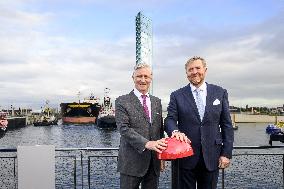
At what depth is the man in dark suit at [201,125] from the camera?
448cm

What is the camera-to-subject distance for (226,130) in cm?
455

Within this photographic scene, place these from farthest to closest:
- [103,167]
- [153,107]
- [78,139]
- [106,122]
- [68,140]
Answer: [106,122] < [78,139] < [68,140] < [103,167] < [153,107]

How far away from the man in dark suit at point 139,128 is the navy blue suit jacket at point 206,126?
0.21 metres

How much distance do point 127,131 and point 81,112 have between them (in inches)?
4303

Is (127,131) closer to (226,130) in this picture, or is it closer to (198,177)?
(198,177)

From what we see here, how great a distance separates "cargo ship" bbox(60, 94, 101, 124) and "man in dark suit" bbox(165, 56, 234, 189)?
10619cm

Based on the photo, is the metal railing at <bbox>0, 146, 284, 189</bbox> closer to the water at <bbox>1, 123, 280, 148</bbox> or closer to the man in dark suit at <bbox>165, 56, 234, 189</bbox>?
the man in dark suit at <bbox>165, 56, 234, 189</bbox>

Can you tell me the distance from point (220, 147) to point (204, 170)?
12.2 inches

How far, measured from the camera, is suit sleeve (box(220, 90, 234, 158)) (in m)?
4.49

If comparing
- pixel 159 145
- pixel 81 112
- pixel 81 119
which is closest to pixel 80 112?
pixel 81 112


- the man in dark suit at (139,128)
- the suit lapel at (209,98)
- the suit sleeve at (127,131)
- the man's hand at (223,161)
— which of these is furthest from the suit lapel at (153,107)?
the man's hand at (223,161)

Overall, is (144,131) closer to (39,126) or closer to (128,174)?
(128,174)

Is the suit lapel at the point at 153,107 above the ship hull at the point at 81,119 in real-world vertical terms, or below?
above

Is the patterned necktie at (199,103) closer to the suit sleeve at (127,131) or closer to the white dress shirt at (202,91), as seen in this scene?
the white dress shirt at (202,91)
